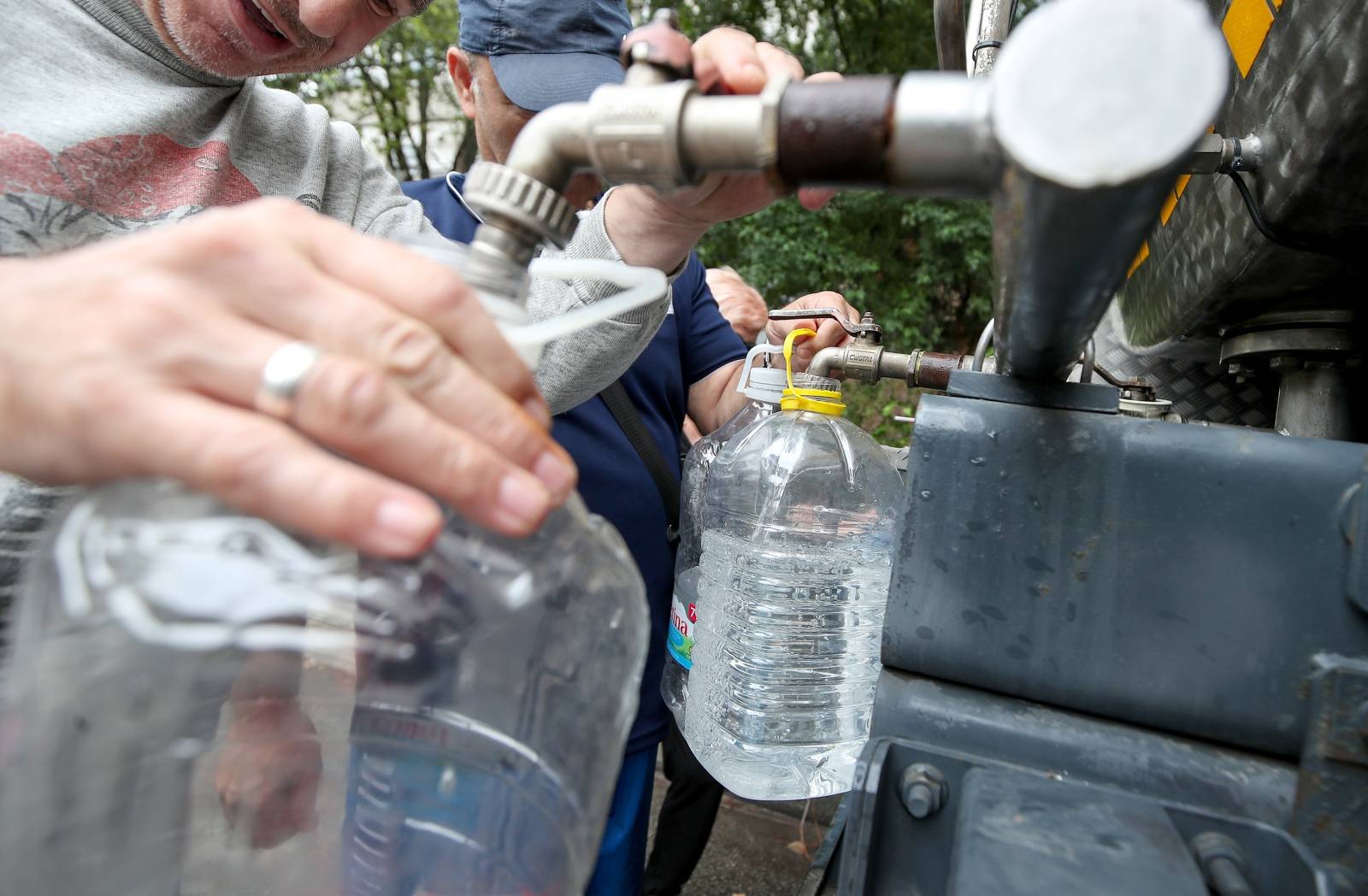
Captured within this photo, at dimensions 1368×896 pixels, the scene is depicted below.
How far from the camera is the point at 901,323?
7.44 metres

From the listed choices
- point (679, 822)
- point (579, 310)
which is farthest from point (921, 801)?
point (679, 822)

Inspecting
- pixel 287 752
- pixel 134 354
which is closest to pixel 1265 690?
pixel 134 354

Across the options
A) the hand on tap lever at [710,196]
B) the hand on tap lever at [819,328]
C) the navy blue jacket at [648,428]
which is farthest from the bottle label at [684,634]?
the hand on tap lever at [710,196]

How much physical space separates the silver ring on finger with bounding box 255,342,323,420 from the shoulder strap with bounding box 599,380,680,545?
1.28 meters

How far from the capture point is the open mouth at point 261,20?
1.21m

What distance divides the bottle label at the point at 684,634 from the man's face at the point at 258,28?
129cm

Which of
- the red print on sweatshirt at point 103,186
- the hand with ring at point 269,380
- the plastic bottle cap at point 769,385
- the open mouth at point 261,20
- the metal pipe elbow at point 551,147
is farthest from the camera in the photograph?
the plastic bottle cap at point 769,385

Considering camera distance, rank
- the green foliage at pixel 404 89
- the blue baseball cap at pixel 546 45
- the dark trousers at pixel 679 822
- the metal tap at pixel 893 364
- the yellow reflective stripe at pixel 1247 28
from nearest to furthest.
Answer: the yellow reflective stripe at pixel 1247 28, the metal tap at pixel 893 364, the blue baseball cap at pixel 546 45, the dark trousers at pixel 679 822, the green foliage at pixel 404 89

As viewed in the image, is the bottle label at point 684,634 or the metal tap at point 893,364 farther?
the bottle label at point 684,634

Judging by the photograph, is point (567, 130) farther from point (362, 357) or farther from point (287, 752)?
point (287, 752)

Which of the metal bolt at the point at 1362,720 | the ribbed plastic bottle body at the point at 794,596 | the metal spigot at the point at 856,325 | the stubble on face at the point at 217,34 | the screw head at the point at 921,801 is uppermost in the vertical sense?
the stubble on face at the point at 217,34

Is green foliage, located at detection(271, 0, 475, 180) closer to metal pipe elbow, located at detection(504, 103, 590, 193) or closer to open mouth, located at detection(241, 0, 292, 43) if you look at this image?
open mouth, located at detection(241, 0, 292, 43)

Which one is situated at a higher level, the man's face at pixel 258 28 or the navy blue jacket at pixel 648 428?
the man's face at pixel 258 28

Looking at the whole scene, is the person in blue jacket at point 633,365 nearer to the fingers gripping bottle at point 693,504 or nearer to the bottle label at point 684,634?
the fingers gripping bottle at point 693,504
